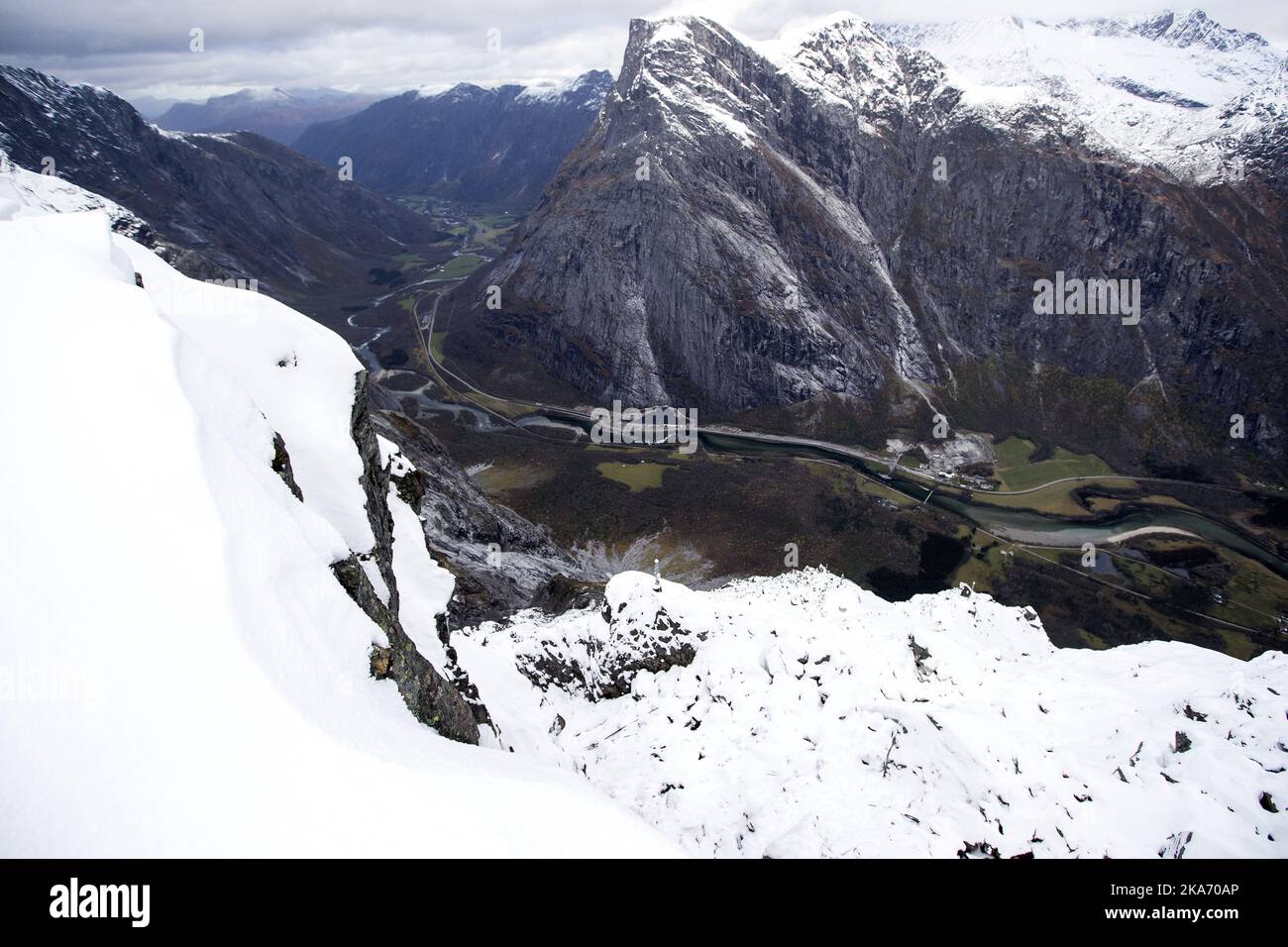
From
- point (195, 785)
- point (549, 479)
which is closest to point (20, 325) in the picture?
point (195, 785)

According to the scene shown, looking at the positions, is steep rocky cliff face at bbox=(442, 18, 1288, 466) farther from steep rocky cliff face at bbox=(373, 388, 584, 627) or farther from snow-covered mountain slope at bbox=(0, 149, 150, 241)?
steep rocky cliff face at bbox=(373, 388, 584, 627)

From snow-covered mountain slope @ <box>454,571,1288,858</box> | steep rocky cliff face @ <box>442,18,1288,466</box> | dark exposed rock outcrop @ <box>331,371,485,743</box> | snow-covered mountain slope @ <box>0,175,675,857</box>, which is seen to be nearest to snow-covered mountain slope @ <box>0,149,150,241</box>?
→ steep rocky cliff face @ <box>442,18,1288,466</box>

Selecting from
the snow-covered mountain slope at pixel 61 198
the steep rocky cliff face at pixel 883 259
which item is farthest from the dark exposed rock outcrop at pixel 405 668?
the steep rocky cliff face at pixel 883 259

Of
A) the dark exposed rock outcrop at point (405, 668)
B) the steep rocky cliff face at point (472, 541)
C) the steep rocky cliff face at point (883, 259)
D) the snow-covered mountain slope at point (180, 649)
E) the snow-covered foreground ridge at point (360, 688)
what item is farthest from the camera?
the steep rocky cliff face at point (883, 259)

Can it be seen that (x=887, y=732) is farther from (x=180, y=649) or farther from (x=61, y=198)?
(x=61, y=198)

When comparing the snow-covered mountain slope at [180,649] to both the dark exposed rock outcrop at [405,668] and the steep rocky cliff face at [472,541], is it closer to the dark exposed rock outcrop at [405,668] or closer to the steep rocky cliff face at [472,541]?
the dark exposed rock outcrop at [405,668]

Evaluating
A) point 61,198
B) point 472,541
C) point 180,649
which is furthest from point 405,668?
point 61,198
